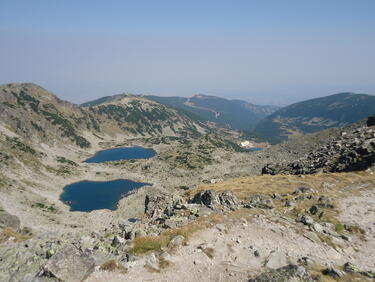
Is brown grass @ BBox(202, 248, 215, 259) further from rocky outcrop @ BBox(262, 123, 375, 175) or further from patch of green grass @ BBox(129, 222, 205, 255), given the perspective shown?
rocky outcrop @ BBox(262, 123, 375, 175)

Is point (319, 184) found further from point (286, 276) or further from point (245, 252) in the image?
point (286, 276)

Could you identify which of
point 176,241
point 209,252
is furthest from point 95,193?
point 209,252

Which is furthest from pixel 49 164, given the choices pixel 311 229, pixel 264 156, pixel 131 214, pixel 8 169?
pixel 311 229

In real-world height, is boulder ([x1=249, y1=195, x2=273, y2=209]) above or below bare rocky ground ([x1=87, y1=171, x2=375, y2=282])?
below

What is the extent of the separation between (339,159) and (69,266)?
54.2m

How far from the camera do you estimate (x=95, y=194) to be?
142125 millimetres

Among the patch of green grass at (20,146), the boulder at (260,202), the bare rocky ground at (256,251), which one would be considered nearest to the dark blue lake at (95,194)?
the patch of green grass at (20,146)

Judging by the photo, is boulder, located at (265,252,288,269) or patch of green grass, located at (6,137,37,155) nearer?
boulder, located at (265,252,288,269)

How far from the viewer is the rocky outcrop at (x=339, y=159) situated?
51.1 meters

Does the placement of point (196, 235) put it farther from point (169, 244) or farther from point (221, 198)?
point (221, 198)

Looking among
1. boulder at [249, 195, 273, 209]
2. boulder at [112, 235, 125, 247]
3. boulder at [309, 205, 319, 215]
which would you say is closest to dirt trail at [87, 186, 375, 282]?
boulder at [309, 205, 319, 215]

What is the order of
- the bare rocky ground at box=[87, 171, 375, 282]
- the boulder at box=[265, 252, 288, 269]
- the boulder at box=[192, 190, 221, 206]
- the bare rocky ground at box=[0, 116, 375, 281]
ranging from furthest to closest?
the boulder at box=[192, 190, 221, 206] → the boulder at box=[265, 252, 288, 269] → the bare rocky ground at box=[87, 171, 375, 282] → the bare rocky ground at box=[0, 116, 375, 281]

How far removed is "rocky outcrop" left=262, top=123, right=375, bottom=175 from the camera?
2013 inches

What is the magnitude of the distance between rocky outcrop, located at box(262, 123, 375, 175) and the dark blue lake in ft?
268
